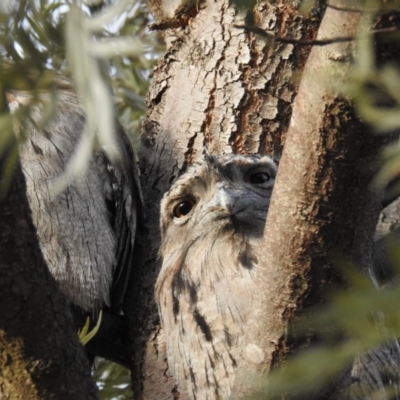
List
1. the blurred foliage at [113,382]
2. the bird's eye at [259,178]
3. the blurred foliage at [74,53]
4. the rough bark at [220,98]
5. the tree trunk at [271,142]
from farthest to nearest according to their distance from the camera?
the blurred foliage at [113,382], the rough bark at [220,98], the bird's eye at [259,178], the tree trunk at [271,142], the blurred foliage at [74,53]

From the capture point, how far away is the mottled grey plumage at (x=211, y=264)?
107 inches

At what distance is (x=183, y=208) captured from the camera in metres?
3.18

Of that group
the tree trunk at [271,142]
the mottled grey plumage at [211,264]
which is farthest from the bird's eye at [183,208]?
the tree trunk at [271,142]

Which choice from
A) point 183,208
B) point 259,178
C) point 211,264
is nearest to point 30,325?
point 211,264

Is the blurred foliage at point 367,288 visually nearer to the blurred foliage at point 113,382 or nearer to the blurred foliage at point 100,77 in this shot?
the blurred foliage at point 100,77

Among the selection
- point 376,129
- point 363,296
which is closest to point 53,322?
point 376,129

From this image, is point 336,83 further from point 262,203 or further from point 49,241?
point 49,241

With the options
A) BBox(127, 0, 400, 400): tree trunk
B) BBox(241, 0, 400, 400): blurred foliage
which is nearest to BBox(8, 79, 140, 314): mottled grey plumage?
BBox(127, 0, 400, 400): tree trunk

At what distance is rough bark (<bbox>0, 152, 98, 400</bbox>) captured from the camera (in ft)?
6.11

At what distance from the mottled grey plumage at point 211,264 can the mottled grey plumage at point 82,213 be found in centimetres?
21

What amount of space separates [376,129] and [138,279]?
5.72ft

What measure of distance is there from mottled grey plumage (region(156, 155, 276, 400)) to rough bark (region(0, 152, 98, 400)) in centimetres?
73

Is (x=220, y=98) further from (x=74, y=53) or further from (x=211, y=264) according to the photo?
(x=74, y=53)

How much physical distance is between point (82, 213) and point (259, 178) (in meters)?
0.71
